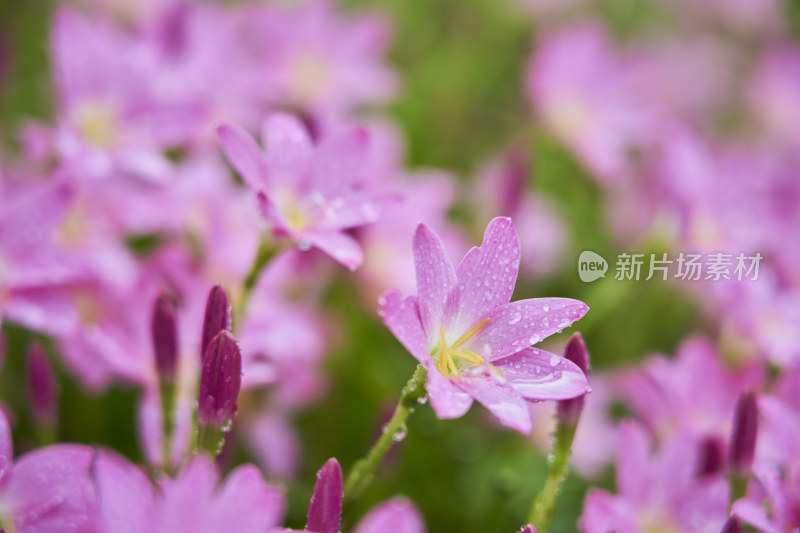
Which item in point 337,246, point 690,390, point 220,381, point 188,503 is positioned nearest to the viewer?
point 188,503

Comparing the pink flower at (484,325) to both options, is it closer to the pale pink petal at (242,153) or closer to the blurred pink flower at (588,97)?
the pale pink petal at (242,153)

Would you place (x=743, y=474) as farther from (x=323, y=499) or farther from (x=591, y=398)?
(x=591, y=398)

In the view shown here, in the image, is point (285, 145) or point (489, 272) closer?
point (489, 272)

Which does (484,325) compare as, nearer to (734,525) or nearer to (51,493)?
(734,525)

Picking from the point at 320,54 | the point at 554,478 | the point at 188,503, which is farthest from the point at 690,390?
the point at 320,54

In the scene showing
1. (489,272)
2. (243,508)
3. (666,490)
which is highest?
(489,272)

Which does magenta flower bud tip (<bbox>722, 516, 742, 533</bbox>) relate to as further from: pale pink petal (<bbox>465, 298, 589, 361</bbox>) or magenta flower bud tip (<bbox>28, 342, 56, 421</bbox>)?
magenta flower bud tip (<bbox>28, 342, 56, 421</bbox>)

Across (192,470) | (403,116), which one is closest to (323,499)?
(192,470)
